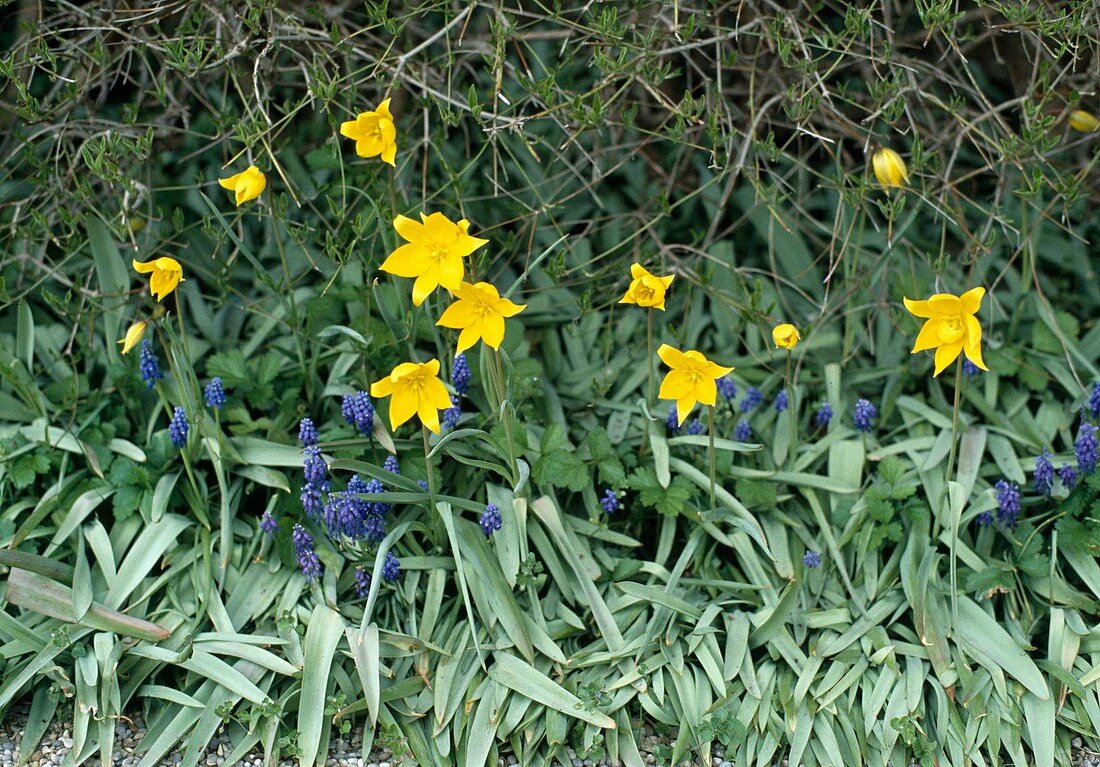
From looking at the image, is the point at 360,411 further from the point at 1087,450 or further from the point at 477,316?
the point at 1087,450

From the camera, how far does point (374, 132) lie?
243cm

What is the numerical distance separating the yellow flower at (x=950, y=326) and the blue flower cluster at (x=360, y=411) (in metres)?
1.20

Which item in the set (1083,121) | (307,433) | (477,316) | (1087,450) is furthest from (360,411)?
(1083,121)

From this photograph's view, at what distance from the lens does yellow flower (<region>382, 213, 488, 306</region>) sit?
219 cm

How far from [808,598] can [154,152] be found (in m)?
2.27

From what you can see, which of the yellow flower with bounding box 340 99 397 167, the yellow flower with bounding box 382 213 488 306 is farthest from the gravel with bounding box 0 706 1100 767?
the yellow flower with bounding box 340 99 397 167

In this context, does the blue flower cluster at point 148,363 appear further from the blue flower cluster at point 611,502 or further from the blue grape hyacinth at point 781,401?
the blue grape hyacinth at point 781,401

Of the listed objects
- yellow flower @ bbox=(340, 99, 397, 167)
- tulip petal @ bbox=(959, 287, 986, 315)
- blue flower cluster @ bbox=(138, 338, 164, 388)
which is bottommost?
blue flower cluster @ bbox=(138, 338, 164, 388)

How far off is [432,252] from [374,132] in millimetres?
366

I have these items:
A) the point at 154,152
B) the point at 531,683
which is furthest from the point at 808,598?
the point at 154,152

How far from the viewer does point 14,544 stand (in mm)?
2572

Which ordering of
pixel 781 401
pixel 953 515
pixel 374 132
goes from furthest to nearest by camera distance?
pixel 781 401, pixel 953 515, pixel 374 132

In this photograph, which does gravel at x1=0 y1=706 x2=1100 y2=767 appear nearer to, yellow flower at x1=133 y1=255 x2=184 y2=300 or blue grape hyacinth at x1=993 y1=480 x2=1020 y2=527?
blue grape hyacinth at x1=993 y1=480 x2=1020 y2=527

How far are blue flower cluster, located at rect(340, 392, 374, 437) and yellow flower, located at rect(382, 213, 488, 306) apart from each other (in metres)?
0.44
